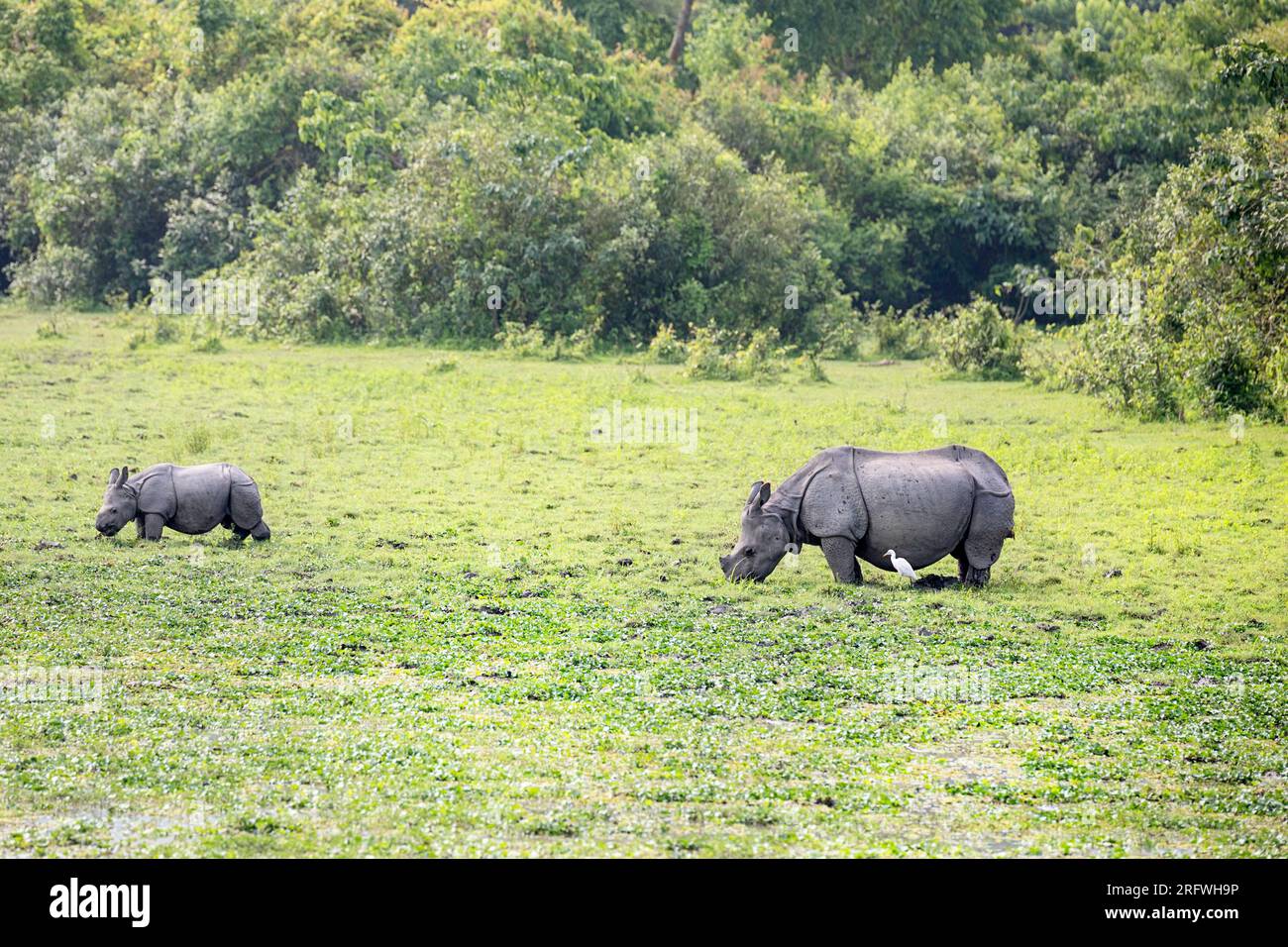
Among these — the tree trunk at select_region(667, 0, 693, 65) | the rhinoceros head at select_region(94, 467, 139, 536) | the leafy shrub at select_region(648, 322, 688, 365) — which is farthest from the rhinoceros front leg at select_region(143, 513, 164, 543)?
the tree trunk at select_region(667, 0, 693, 65)

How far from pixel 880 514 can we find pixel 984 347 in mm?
14842

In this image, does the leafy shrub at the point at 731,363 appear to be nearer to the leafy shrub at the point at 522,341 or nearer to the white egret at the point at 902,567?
the leafy shrub at the point at 522,341

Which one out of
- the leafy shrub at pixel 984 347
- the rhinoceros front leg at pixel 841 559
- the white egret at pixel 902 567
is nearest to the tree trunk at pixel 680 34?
the leafy shrub at pixel 984 347

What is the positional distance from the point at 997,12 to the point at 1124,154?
18.2 meters

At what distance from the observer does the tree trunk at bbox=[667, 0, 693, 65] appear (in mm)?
50156

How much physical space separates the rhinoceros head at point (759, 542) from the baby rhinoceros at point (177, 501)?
13.1 ft

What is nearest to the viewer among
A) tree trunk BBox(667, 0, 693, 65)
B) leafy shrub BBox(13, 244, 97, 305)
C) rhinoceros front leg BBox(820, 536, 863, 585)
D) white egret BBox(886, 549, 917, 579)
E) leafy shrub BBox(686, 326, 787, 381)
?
white egret BBox(886, 549, 917, 579)

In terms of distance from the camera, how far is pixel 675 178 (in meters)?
31.2

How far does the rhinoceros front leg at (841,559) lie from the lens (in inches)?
472

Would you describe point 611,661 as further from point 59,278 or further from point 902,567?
point 59,278

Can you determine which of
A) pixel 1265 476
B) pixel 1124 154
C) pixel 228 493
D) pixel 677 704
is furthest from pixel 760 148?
pixel 677 704

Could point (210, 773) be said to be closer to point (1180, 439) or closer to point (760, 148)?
point (1180, 439)

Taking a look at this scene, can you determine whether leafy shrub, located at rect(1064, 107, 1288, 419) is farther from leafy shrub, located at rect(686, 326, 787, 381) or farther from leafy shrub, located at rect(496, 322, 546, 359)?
leafy shrub, located at rect(496, 322, 546, 359)

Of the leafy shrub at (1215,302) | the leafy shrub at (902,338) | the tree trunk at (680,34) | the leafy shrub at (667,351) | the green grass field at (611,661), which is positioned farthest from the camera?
the tree trunk at (680,34)
